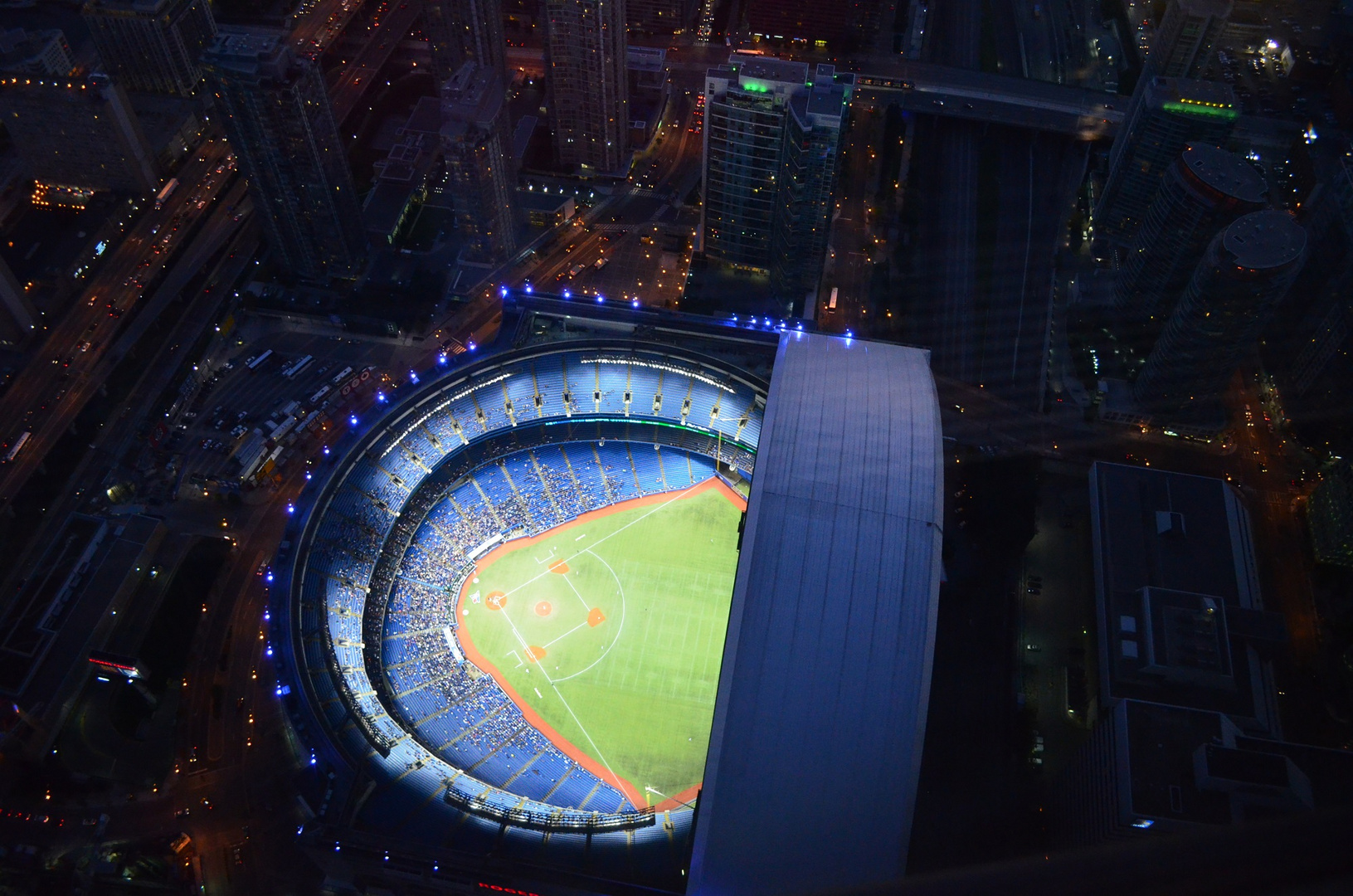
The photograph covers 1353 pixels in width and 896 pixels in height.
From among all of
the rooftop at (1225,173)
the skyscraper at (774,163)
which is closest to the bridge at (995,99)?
the rooftop at (1225,173)

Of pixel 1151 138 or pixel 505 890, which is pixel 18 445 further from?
pixel 1151 138

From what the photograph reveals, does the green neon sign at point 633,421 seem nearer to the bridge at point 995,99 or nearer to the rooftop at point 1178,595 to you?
the rooftop at point 1178,595

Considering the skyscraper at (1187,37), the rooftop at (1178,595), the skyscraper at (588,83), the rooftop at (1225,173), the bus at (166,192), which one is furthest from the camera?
the bus at (166,192)

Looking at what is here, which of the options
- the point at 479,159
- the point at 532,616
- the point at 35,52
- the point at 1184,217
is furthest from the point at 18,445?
the point at 1184,217

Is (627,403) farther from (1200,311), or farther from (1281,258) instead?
(1281,258)

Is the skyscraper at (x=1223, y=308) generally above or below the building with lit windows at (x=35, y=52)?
below

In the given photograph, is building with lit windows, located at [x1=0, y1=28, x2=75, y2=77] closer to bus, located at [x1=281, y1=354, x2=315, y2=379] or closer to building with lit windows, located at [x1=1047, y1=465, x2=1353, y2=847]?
bus, located at [x1=281, y1=354, x2=315, y2=379]

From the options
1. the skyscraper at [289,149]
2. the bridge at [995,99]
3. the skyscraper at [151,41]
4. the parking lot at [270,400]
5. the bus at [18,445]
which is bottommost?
the bus at [18,445]

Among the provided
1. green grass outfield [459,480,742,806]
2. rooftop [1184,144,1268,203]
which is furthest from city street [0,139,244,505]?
rooftop [1184,144,1268,203]
